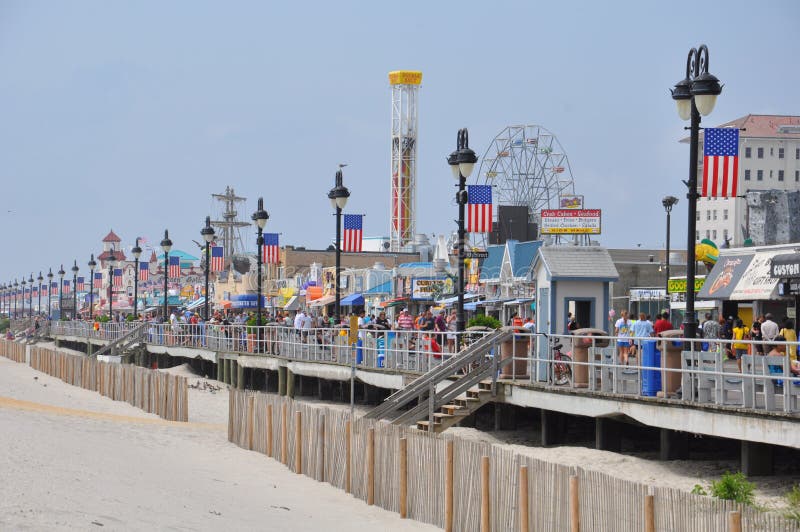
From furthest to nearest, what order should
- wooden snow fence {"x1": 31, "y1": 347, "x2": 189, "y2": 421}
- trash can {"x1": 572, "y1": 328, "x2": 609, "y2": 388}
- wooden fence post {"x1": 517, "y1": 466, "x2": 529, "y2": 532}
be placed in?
1. wooden snow fence {"x1": 31, "y1": 347, "x2": 189, "y2": 421}
2. trash can {"x1": 572, "y1": 328, "x2": 609, "y2": 388}
3. wooden fence post {"x1": 517, "y1": 466, "x2": 529, "y2": 532}

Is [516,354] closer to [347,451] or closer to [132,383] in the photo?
[347,451]

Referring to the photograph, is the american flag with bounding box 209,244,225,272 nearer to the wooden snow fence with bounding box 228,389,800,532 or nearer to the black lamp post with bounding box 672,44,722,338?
the wooden snow fence with bounding box 228,389,800,532

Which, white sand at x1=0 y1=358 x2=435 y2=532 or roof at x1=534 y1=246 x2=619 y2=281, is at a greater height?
roof at x1=534 y1=246 x2=619 y2=281

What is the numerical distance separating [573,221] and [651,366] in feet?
133

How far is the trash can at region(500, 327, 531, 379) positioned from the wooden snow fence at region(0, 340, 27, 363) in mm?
47751

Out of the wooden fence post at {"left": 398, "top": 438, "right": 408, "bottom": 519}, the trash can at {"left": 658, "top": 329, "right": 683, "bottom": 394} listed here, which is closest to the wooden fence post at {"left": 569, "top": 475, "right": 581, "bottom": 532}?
the wooden fence post at {"left": 398, "top": 438, "right": 408, "bottom": 519}

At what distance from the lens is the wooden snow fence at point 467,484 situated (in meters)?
11.4

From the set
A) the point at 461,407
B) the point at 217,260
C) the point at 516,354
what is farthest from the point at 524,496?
the point at 217,260

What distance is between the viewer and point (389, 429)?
57.2 feet

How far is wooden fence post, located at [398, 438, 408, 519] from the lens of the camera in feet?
54.5

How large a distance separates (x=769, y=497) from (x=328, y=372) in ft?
58.8

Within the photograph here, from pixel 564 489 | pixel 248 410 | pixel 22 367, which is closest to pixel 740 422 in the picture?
pixel 564 489

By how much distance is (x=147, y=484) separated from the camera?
17.5 meters

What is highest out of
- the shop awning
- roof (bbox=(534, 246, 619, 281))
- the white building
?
the white building
